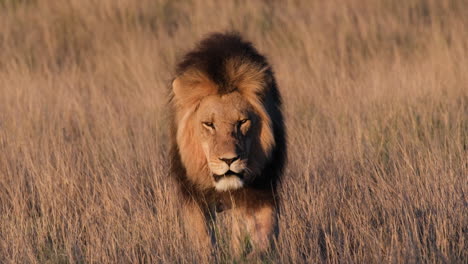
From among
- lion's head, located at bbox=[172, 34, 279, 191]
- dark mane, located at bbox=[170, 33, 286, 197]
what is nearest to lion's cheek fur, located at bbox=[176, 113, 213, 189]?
lion's head, located at bbox=[172, 34, 279, 191]

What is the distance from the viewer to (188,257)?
13.0 ft

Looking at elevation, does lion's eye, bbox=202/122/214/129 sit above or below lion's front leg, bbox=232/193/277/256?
above

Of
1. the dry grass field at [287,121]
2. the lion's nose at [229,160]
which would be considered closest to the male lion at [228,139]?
the lion's nose at [229,160]

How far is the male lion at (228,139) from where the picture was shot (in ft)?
12.9

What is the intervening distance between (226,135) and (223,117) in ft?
0.37

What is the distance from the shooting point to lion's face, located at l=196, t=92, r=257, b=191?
151 inches

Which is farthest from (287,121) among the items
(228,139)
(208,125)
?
(228,139)

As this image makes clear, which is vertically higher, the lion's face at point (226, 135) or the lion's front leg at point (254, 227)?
the lion's face at point (226, 135)

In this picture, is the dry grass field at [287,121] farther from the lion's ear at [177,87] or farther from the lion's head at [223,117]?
the lion's ear at [177,87]

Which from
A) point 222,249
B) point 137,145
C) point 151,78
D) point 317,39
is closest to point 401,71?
A: point 317,39

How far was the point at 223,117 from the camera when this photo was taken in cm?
395

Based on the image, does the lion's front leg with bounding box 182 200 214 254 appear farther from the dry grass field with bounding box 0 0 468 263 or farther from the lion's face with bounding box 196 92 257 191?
the lion's face with bounding box 196 92 257 191

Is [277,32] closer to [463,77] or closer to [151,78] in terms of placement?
[151,78]

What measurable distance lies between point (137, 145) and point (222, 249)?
2017mm
